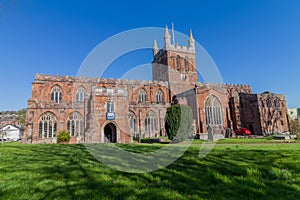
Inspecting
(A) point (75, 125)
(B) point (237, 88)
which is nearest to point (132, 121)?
(A) point (75, 125)

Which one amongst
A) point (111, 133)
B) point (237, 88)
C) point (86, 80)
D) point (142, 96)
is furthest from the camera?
point (237, 88)

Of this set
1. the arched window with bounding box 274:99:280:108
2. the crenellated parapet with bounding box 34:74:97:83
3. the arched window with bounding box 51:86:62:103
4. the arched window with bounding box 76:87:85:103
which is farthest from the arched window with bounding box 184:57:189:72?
the arched window with bounding box 51:86:62:103

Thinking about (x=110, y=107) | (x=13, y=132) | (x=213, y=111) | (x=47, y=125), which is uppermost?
(x=110, y=107)

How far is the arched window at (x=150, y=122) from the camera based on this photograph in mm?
29673

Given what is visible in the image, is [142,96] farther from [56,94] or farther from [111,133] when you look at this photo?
[56,94]

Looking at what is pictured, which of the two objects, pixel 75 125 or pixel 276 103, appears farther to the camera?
pixel 276 103

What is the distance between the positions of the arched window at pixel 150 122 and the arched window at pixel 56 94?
15979 mm

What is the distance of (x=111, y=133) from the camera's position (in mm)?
21531

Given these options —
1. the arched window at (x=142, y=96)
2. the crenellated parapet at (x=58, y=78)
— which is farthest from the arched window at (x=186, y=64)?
the crenellated parapet at (x=58, y=78)

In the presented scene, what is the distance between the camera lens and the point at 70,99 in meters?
31.5

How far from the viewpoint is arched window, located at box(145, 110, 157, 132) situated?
97.4 feet

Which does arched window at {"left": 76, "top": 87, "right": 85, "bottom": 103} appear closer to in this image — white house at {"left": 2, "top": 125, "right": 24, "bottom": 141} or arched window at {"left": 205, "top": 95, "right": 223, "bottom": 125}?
arched window at {"left": 205, "top": 95, "right": 223, "bottom": 125}

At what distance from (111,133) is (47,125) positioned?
34.5 feet

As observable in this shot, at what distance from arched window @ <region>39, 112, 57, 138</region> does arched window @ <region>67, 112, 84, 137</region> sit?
6.47 ft
